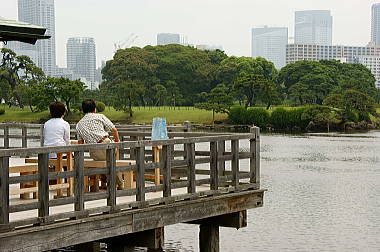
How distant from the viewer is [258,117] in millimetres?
96312

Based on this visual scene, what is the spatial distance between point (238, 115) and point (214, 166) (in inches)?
3357

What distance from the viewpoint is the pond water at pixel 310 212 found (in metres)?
20.2

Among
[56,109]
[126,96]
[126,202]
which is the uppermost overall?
[126,96]

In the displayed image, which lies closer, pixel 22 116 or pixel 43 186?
pixel 43 186

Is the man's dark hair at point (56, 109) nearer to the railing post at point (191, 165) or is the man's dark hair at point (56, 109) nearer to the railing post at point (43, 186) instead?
the railing post at point (191, 165)

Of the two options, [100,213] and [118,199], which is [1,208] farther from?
[118,199]

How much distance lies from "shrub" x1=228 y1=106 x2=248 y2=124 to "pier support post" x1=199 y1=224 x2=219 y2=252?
3253 inches

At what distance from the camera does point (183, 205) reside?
11844mm

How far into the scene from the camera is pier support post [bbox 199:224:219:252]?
13633 millimetres

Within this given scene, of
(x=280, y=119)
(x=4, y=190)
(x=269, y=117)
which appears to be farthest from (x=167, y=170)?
(x=269, y=117)

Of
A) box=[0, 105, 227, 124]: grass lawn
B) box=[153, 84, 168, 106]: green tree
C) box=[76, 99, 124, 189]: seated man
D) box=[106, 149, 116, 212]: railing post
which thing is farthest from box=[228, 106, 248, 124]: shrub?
box=[106, 149, 116, 212]: railing post

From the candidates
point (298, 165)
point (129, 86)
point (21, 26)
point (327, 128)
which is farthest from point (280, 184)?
point (129, 86)

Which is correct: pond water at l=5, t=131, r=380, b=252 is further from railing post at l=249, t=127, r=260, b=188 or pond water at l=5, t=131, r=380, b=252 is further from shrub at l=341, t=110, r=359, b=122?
shrub at l=341, t=110, r=359, b=122

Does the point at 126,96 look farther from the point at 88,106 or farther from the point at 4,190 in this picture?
the point at 4,190
